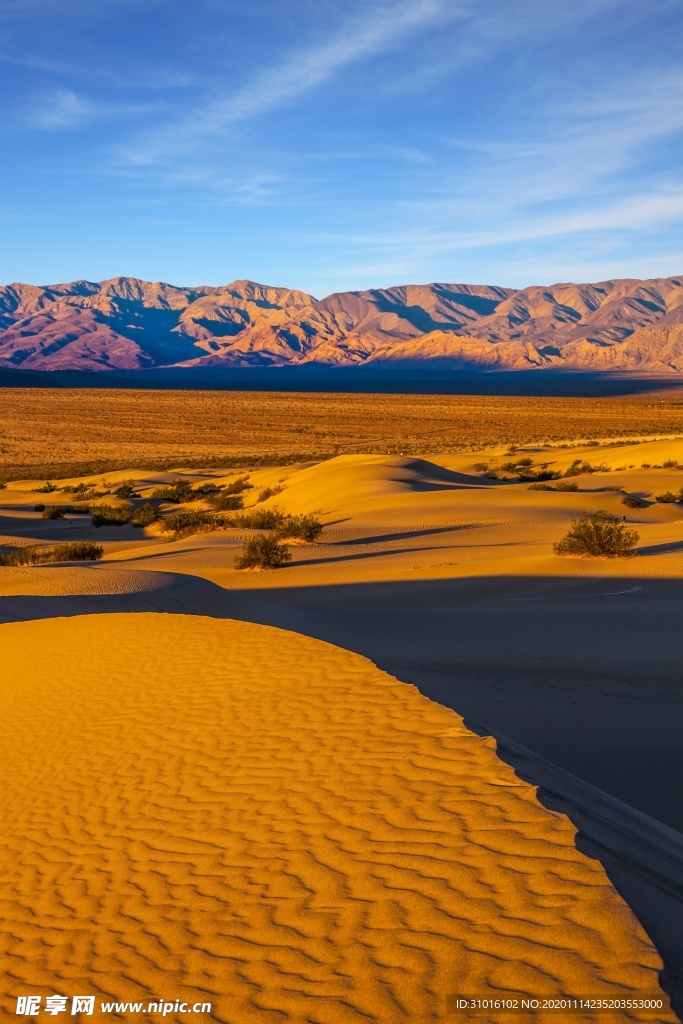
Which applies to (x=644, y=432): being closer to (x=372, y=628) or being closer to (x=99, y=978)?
(x=372, y=628)

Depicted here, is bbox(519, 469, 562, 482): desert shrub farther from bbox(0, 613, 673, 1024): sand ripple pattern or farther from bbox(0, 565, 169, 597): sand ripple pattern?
bbox(0, 613, 673, 1024): sand ripple pattern

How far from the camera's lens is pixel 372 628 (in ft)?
37.8

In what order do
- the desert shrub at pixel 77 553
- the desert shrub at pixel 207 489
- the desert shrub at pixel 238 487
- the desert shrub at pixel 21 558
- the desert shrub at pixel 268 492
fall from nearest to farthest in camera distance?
the desert shrub at pixel 21 558 < the desert shrub at pixel 77 553 < the desert shrub at pixel 268 492 < the desert shrub at pixel 238 487 < the desert shrub at pixel 207 489

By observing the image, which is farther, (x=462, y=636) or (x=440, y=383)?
(x=440, y=383)

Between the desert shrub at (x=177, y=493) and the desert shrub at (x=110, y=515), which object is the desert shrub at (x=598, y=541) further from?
the desert shrub at (x=177, y=493)

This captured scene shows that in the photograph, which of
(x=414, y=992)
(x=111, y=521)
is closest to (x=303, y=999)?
(x=414, y=992)

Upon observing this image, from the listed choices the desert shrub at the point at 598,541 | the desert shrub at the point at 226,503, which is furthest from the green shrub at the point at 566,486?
the desert shrub at the point at 598,541

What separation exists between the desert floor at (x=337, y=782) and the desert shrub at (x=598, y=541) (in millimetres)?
1401

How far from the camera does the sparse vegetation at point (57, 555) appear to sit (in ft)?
59.2

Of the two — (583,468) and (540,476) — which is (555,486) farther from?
(583,468)

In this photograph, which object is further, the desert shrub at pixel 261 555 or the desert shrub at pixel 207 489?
the desert shrub at pixel 207 489

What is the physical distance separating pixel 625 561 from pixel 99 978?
40.3ft

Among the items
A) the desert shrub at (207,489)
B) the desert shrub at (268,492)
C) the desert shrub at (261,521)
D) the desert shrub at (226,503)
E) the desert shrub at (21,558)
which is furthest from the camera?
the desert shrub at (207,489)

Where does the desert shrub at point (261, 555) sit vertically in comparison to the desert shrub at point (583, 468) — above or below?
below
